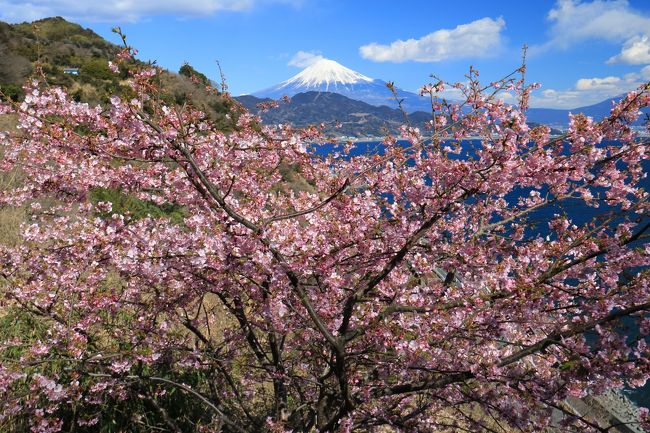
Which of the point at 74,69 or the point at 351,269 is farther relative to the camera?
the point at 74,69

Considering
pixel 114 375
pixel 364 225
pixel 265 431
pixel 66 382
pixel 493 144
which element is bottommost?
pixel 265 431

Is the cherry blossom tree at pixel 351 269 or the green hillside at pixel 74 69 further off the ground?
the green hillside at pixel 74 69

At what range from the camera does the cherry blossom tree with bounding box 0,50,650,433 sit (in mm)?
3363

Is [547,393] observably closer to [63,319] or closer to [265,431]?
[265,431]

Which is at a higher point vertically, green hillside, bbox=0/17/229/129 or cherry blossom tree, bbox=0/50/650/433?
green hillside, bbox=0/17/229/129

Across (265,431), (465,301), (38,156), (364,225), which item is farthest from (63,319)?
(465,301)

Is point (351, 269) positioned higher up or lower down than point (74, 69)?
lower down

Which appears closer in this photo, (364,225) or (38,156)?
(364,225)

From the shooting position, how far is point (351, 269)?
4359 mm

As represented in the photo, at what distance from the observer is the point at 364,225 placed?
4.20 meters

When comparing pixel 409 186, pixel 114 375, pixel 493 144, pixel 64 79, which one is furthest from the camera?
pixel 64 79

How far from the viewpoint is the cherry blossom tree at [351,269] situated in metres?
3.36

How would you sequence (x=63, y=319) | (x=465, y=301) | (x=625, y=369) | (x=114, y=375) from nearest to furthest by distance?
(x=625, y=369), (x=465, y=301), (x=114, y=375), (x=63, y=319)

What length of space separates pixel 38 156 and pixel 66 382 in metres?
2.59
